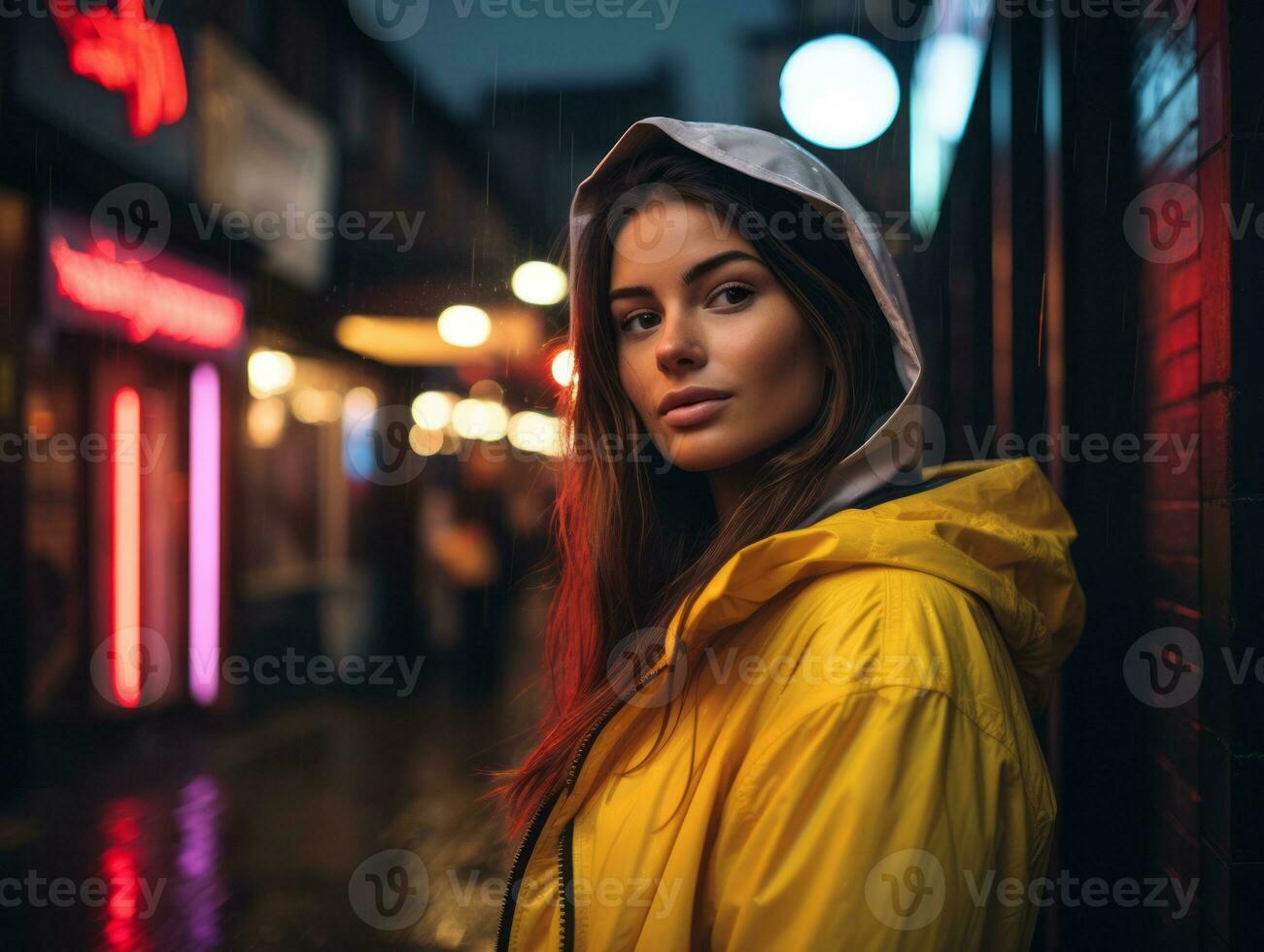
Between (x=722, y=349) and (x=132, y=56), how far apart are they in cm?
597

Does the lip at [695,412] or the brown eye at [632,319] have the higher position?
the brown eye at [632,319]

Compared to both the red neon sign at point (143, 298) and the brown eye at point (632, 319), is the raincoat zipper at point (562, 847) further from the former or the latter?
the red neon sign at point (143, 298)

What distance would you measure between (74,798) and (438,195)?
17.0ft

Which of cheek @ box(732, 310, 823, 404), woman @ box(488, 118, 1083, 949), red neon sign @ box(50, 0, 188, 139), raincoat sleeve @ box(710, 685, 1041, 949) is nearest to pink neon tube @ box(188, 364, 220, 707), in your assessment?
red neon sign @ box(50, 0, 188, 139)

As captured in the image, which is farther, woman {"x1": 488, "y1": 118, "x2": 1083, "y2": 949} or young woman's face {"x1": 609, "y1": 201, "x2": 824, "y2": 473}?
young woman's face {"x1": 609, "y1": 201, "x2": 824, "y2": 473}

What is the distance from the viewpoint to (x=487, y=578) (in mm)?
6516

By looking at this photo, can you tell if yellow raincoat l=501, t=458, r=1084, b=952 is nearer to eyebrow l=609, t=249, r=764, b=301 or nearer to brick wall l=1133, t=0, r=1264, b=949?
brick wall l=1133, t=0, r=1264, b=949

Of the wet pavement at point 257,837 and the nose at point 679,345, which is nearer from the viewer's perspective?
the nose at point 679,345

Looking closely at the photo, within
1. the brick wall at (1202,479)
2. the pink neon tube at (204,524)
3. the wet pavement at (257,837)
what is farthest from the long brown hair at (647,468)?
the pink neon tube at (204,524)

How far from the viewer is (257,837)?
12.7 feet

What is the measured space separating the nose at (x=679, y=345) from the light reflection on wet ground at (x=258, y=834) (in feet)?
8.94

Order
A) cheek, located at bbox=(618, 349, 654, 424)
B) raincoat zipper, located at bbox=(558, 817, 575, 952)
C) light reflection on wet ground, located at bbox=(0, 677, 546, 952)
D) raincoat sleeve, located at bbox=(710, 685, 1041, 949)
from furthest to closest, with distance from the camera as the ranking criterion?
light reflection on wet ground, located at bbox=(0, 677, 546, 952), cheek, located at bbox=(618, 349, 654, 424), raincoat zipper, located at bbox=(558, 817, 575, 952), raincoat sleeve, located at bbox=(710, 685, 1041, 949)

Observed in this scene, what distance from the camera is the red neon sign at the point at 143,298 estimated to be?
16.0 ft

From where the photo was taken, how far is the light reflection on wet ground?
10.4 ft
